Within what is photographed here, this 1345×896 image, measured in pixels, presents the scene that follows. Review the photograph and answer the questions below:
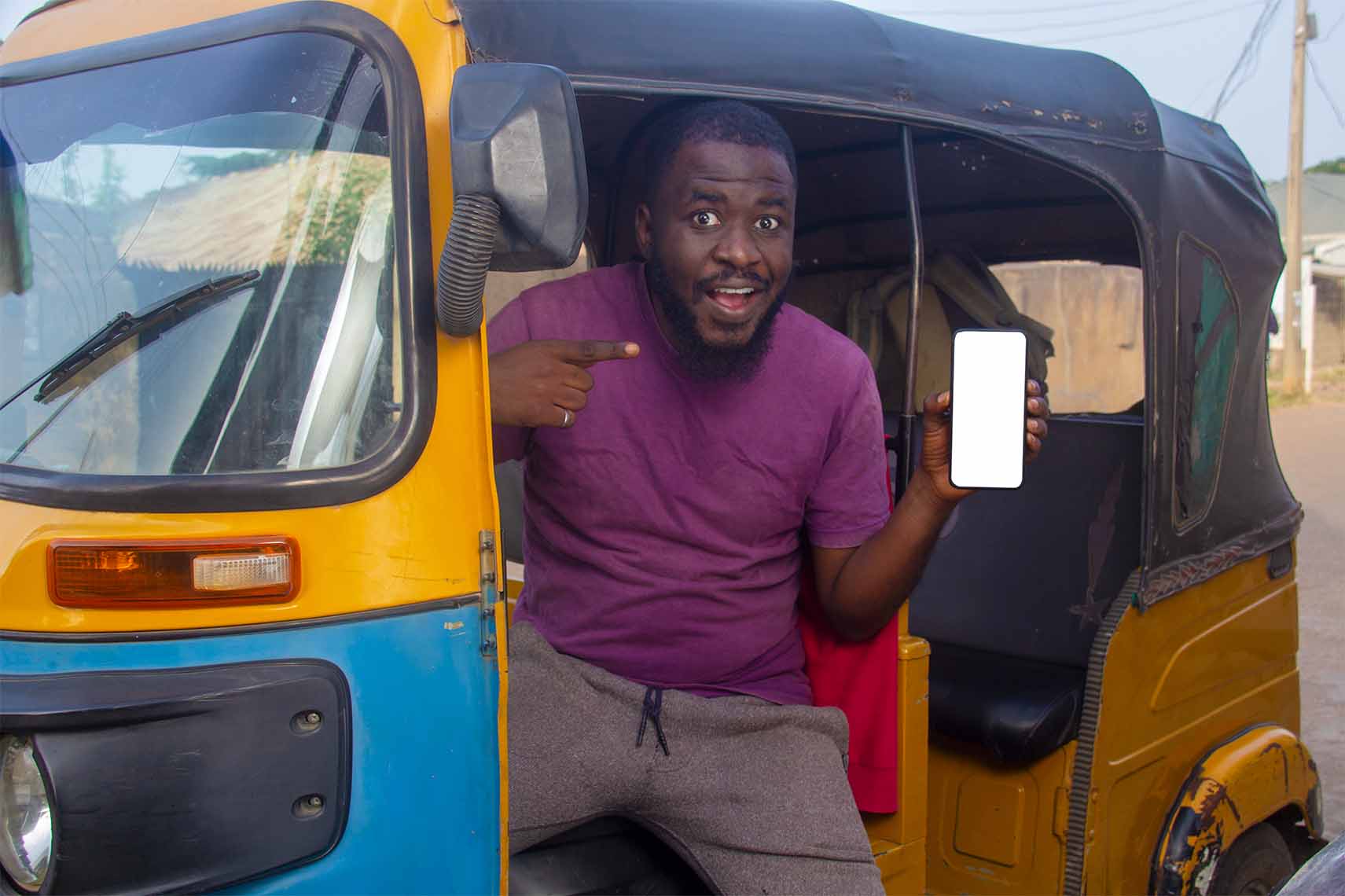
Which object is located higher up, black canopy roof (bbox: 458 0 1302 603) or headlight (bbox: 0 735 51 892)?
black canopy roof (bbox: 458 0 1302 603)

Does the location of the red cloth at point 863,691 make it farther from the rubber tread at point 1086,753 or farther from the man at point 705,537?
the rubber tread at point 1086,753

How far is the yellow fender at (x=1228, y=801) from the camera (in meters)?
2.92

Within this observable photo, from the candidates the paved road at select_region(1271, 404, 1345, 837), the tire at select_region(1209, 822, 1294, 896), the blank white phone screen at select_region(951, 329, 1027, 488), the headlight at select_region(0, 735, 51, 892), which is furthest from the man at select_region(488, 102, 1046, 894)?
the paved road at select_region(1271, 404, 1345, 837)

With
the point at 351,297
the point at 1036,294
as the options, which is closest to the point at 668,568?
the point at 351,297

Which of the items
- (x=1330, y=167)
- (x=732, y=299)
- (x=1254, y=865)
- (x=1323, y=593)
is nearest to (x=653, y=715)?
(x=732, y=299)

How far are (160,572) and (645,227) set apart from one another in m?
1.17

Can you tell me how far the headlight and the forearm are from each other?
1.36 metres

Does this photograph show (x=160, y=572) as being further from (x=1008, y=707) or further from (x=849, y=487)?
(x=1008, y=707)

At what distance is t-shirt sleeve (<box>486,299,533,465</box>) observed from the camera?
225 centimetres

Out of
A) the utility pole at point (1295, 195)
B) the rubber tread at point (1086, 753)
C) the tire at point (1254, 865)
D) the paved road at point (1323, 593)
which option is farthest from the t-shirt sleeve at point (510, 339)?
the utility pole at point (1295, 195)

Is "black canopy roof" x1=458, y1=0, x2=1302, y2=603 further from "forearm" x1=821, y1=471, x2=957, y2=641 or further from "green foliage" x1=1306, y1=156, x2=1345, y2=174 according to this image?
"green foliage" x1=1306, y1=156, x2=1345, y2=174

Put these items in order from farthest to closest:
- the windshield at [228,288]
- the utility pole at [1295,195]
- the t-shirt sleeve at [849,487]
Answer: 1. the utility pole at [1295,195]
2. the t-shirt sleeve at [849,487]
3. the windshield at [228,288]

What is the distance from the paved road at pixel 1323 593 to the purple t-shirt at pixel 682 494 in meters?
3.20

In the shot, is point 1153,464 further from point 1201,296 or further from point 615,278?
point 615,278
